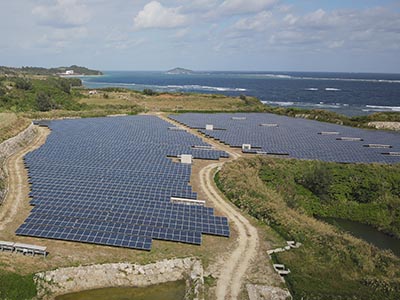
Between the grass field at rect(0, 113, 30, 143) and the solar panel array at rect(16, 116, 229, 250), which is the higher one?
the grass field at rect(0, 113, 30, 143)

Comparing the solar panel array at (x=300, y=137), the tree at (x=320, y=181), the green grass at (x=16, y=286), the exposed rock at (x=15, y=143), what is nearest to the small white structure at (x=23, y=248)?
the green grass at (x=16, y=286)

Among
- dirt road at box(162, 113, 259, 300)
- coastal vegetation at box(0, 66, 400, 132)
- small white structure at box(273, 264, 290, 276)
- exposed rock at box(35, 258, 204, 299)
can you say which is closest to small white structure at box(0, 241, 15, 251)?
exposed rock at box(35, 258, 204, 299)

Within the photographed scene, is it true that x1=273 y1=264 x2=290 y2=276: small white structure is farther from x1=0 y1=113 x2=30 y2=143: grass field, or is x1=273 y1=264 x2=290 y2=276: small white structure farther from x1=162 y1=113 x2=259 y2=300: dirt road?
x1=0 y1=113 x2=30 y2=143: grass field

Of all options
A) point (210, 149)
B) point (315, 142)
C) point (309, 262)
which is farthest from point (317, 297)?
point (315, 142)

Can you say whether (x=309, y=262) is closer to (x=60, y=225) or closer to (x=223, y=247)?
(x=223, y=247)

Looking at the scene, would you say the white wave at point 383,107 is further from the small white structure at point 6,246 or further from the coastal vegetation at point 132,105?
the small white structure at point 6,246

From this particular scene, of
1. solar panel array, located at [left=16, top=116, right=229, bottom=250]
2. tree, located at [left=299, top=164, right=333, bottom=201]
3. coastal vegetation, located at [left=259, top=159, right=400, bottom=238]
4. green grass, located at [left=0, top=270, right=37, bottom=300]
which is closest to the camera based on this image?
green grass, located at [left=0, top=270, right=37, bottom=300]
